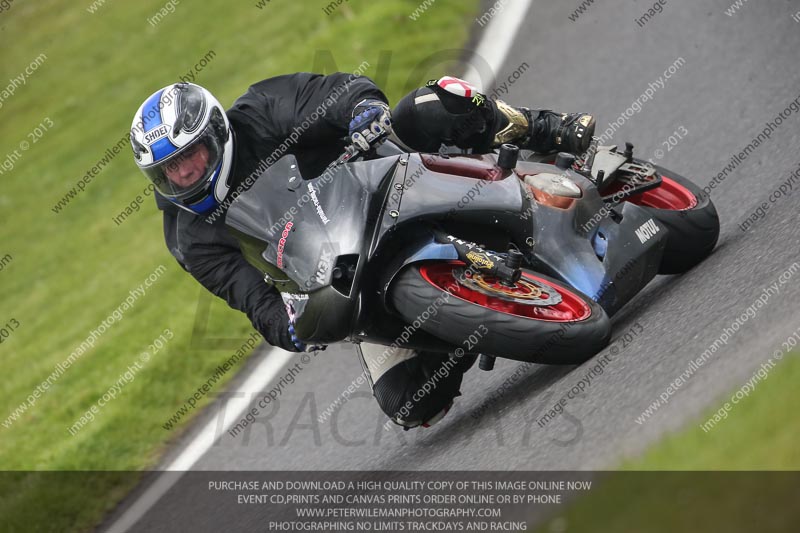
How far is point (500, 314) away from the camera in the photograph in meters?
4.45

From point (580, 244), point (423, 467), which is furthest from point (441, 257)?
point (423, 467)

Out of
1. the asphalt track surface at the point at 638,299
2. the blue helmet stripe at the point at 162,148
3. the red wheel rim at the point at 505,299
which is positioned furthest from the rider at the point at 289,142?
the red wheel rim at the point at 505,299

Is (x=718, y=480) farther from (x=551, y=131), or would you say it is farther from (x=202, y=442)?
(x=202, y=442)

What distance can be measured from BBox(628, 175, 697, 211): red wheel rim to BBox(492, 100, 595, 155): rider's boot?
0.43m

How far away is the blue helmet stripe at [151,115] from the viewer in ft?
17.0

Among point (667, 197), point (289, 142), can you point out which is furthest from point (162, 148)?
point (667, 197)

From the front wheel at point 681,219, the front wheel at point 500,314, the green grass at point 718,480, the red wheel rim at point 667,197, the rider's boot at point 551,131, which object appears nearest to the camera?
the green grass at point 718,480

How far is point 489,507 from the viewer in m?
4.46

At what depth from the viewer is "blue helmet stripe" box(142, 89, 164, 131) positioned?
17.0ft

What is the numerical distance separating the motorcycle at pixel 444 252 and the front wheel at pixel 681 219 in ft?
1.19

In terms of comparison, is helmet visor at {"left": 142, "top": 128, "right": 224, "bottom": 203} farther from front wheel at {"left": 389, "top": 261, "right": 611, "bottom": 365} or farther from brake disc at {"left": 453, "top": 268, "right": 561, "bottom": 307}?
brake disc at {"left": 453, "top": 268, "right": 561, "bottom": 307}

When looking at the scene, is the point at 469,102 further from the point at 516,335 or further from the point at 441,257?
the point at 516,335

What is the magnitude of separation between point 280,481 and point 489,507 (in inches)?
77.9

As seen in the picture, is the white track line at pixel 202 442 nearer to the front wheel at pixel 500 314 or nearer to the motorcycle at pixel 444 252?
the motorcycle at pixel 444 252
